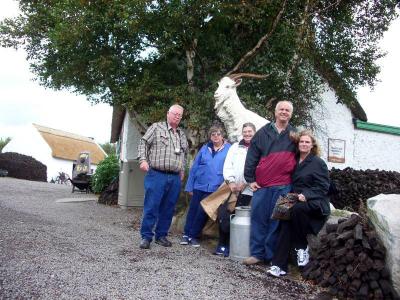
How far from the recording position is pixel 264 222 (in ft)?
18.1

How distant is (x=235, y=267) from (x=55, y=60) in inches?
335

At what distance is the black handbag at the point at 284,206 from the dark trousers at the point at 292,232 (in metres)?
0.05

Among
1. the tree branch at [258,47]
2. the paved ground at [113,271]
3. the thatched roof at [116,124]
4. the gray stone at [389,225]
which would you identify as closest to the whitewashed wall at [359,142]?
the tree branch at [258,47]

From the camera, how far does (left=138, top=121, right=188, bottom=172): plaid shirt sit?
6051mm

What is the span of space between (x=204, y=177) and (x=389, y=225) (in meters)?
2.75

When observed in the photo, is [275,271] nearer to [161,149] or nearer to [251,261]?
[251,261]

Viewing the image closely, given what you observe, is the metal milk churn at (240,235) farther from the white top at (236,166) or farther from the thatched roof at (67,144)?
the thatched roof at (67,144)

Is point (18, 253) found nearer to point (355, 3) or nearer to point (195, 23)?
point (195, 23)

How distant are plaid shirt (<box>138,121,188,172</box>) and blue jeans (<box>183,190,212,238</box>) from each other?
0.57 meters

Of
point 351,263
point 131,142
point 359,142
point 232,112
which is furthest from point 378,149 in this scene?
point 351,263

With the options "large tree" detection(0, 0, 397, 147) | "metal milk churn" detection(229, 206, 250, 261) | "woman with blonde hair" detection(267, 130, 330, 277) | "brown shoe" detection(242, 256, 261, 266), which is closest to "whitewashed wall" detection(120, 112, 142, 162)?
"large tree" detection(0, 0, 397, 147)

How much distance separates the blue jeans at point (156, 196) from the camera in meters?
6.05

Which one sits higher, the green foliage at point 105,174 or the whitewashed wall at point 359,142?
the whitewashed wall at point 359,142

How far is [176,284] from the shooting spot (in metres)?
4.46
